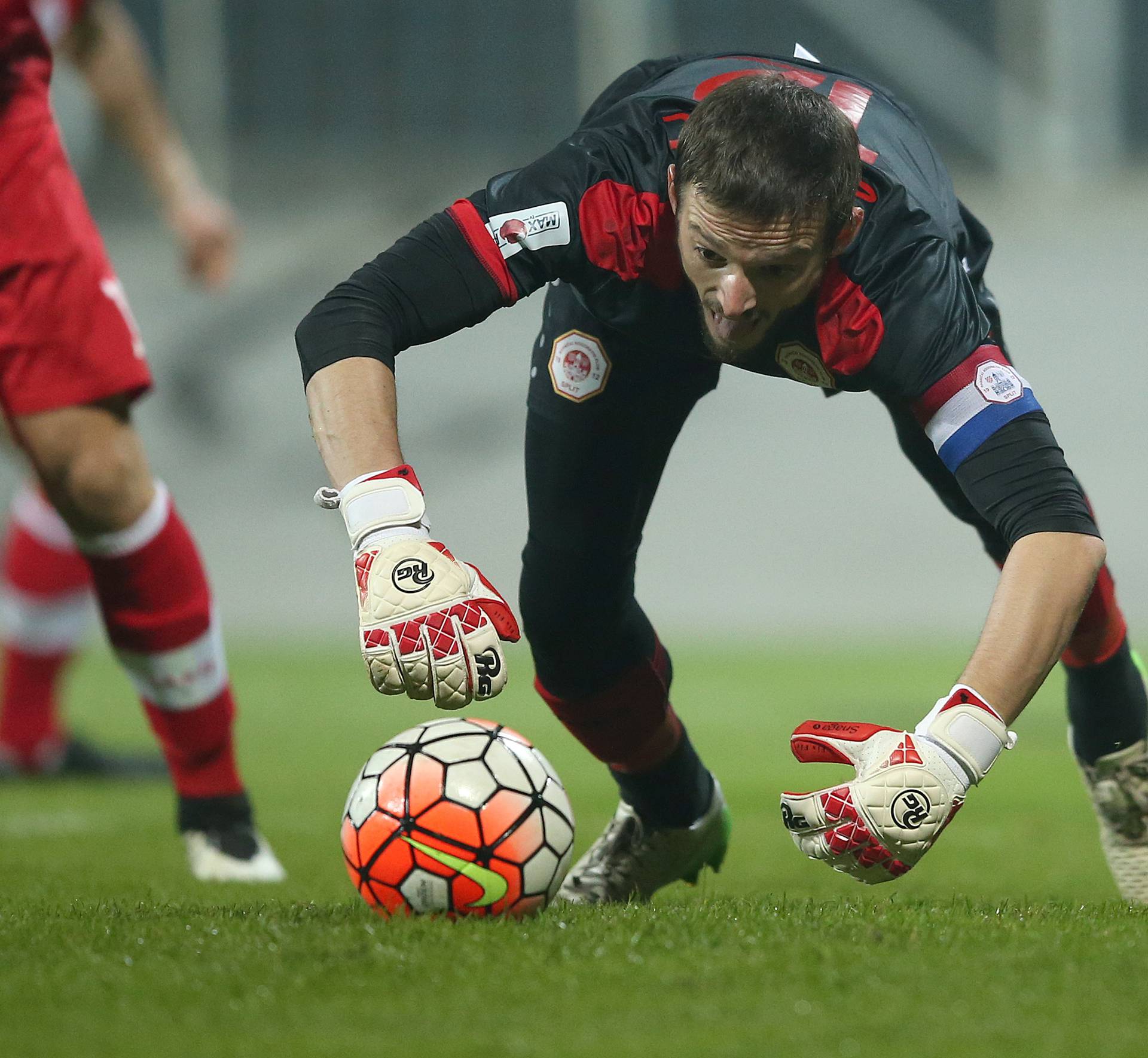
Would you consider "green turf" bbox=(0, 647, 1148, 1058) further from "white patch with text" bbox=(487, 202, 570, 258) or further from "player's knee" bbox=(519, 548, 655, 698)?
"white patch with text" bbox=(487, 202, 570, 258)

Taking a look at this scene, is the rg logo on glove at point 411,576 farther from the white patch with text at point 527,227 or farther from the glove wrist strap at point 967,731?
the glove wrist strap at point 967,731

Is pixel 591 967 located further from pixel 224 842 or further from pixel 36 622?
pixel 36 622

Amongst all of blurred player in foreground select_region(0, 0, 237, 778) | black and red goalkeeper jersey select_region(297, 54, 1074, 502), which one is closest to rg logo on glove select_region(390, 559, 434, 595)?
black and red goalkeeper jersey select_region(297, 54, 1074, 502)

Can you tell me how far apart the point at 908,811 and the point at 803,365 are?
83 centimetres

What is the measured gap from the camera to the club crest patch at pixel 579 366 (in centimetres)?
294

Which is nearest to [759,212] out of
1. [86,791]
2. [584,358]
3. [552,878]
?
[584,358]

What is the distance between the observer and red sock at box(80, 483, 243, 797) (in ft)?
11.4

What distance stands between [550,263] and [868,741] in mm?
895

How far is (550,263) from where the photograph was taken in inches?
97.7

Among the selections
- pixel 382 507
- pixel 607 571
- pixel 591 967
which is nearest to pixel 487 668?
pixel 382 507

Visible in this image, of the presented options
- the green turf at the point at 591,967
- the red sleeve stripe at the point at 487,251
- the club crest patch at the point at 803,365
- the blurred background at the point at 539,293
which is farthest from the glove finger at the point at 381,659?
the blurred background at the point at 539,293

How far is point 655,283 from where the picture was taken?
8.50 feet

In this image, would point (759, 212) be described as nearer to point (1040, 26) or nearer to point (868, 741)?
point (868, 741)

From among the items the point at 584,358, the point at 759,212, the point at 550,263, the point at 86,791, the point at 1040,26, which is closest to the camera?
the point at 759,212
